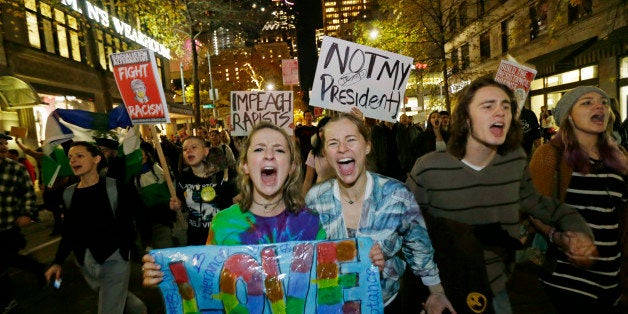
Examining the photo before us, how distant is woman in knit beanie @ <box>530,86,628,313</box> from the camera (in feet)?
7.74

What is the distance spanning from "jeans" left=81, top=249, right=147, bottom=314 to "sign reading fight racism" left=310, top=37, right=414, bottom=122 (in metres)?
2.59

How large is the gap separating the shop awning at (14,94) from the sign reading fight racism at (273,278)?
1416 cm

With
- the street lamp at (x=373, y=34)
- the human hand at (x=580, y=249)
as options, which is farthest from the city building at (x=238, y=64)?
the human hand at (x=580, y=249)

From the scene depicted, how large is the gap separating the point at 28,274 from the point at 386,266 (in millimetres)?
6513

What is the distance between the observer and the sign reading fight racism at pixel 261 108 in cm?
646

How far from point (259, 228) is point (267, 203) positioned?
0.18 metres

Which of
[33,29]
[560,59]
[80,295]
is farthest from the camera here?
[560,59]

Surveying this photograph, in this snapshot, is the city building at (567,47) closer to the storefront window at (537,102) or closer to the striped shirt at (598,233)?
the storefront window at (537,102)

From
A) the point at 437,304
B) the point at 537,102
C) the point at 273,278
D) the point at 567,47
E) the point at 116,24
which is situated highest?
the point at 116,24

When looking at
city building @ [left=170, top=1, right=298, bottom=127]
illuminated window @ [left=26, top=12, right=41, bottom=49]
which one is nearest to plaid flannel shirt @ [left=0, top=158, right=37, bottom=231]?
illuminated window @ [left=26, top=12, right=41, bottom=49]

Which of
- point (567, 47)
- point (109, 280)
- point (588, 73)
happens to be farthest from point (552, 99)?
point (109, 280)

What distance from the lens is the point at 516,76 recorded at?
5.52 metres

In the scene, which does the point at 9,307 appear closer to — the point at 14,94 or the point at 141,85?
the point at 141,85

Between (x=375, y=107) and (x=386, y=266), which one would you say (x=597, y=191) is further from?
(x=375, y=107)
